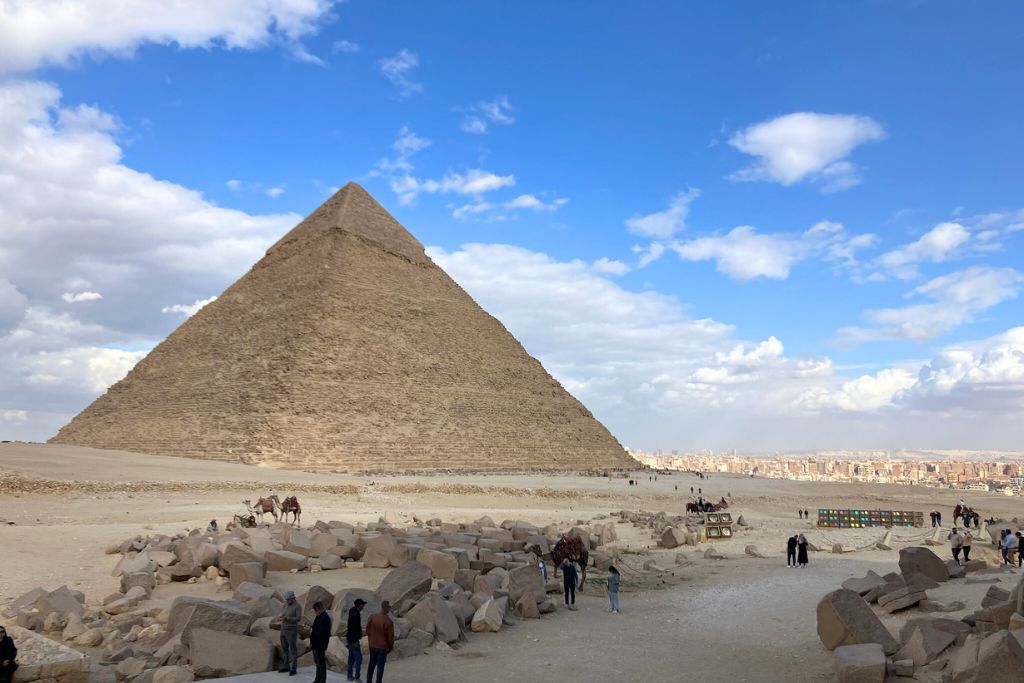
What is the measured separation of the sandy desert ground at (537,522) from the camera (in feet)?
20.1

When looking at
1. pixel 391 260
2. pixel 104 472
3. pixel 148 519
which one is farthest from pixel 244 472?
pixel 391 260

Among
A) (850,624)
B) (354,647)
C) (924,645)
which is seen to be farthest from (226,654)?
(924,645)

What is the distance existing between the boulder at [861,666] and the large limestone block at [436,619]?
3.01 meters

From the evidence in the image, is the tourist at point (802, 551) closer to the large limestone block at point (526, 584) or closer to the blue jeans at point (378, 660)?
the large limestone block at point (526, 584)

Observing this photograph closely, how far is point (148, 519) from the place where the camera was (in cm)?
1411

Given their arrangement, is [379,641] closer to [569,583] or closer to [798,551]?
[569,583]

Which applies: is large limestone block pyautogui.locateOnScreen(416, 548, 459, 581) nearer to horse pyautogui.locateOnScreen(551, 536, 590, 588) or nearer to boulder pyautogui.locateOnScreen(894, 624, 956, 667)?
horse pyautogui.locateOnScreen(551, 536, 590, 588)

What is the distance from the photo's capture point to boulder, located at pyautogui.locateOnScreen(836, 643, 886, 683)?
499cm

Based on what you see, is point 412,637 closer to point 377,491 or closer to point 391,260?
point 377,491

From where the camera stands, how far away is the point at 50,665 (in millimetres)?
4734

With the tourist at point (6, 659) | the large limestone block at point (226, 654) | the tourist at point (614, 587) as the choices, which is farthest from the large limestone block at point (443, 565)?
the tourist at point (6, 659)

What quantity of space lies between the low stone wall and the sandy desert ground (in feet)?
6.61

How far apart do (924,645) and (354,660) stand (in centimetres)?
387

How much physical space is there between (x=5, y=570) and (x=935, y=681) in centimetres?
921
